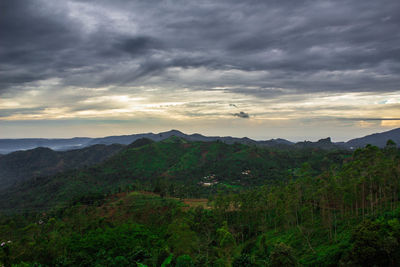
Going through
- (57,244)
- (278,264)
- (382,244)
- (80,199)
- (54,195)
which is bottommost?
(54,195)

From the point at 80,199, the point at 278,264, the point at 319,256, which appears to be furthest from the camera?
the point at 80,199

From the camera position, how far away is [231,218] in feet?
238

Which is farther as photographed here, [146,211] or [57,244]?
[146,211]

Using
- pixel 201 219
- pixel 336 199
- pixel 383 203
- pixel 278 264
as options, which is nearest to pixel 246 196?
pixel 201 219

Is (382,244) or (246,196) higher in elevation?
(382,244)

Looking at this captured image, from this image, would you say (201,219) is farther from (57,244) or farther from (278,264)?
(278,264)

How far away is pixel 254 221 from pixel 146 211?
119 feet

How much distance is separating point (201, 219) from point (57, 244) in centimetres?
3553

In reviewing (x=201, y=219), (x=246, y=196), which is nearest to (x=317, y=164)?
(x=246, y=196)

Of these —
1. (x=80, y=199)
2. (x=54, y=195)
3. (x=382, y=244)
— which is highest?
(x=382, y=244)

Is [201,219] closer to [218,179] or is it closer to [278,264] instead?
[278,264]

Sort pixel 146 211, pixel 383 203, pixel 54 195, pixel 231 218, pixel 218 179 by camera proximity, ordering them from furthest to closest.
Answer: pixel 218 179 < pixel 54 195 < pixel 146 211 < pixel 231 218 < pixel 383 203

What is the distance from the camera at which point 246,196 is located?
7181 cm

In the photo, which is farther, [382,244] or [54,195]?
[54,195]
